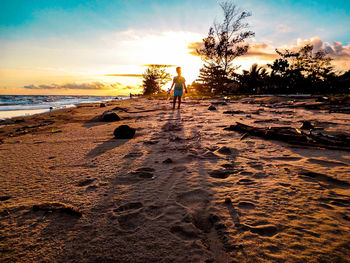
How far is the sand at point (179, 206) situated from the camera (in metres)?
1.01

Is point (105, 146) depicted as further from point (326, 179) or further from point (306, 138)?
point (306, 138)

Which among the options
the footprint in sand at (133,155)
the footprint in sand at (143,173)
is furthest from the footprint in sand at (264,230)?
the footprint in sand at (133,155)

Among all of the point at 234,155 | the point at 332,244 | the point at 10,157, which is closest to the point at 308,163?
the point at 234,155

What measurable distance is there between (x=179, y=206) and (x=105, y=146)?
6.68ft

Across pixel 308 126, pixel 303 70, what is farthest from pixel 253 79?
pixel 308 126

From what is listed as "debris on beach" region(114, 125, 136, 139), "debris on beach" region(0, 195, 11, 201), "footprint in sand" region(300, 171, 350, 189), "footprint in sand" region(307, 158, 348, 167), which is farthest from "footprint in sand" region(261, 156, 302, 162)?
"debris on beach" region(0, 195, 11, 201)

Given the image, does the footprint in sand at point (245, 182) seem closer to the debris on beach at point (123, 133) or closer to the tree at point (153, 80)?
the debris on beach at point (123, 133)

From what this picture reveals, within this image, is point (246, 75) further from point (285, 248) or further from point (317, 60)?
point (285, 248)

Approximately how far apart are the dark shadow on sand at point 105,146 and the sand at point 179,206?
5.0 inches

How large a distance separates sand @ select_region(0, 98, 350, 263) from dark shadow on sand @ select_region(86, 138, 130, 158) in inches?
5.0

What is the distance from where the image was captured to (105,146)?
3.02 m

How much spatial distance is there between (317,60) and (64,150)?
2470 centimetres

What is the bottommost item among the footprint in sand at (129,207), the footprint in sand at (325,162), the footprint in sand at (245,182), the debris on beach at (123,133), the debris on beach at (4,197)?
the debris on beach at (4,197)

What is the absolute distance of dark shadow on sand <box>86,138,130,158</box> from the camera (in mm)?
2664
